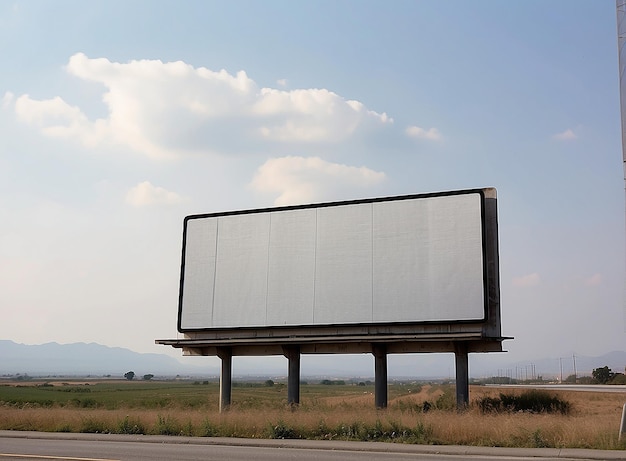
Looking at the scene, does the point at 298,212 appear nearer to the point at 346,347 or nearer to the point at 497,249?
the point at 346,347

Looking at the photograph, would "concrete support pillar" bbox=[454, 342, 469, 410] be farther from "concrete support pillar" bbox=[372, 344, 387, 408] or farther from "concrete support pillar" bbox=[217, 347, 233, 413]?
"concrete support pillar" bbox=[217, 347, 233, 413]

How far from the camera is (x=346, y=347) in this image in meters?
29.7

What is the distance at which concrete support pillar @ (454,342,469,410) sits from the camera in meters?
27.2

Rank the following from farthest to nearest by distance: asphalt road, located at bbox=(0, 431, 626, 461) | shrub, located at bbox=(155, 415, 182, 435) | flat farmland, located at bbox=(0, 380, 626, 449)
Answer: shrub, located at bbox=(155, 415, 182, 435)
flat farmland, located at bbox=(0, 380, 626, 449)
asphalt road, located at bbox=(0, 431, 626, 461)

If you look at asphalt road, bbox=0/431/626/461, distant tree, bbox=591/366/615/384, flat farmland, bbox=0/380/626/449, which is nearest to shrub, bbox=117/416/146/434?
flat farmland, bbox=0/380/626/449

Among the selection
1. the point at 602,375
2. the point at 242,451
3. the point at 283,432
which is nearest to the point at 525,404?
the point at 283,432

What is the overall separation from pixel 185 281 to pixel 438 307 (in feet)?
40.0

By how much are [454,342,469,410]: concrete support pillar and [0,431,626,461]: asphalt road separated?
7.80m

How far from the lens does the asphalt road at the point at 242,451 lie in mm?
17156

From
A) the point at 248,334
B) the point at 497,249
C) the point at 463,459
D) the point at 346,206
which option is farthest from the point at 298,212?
the point at 463,459

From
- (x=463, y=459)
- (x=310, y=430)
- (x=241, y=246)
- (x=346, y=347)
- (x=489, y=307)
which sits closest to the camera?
(x=463, y=459)

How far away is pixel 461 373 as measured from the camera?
27641 mm

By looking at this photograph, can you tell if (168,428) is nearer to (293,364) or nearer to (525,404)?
(293,364)

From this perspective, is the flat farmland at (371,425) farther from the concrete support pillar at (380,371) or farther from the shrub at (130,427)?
the concrete support pillar at (380,371)
